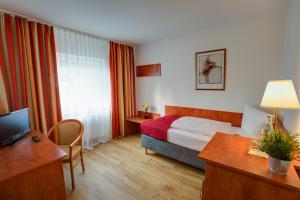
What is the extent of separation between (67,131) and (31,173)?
1.19 m

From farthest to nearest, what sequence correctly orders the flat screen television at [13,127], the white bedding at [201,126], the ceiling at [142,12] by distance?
the white bedding at [201,126] → the ceiling at [142,12] → the flat screen television at [13,127]

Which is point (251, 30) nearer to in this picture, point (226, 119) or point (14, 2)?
point (226, 119)

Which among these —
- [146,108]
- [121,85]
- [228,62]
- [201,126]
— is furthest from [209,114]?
[121,85]

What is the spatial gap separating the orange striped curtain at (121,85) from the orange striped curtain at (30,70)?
129cm

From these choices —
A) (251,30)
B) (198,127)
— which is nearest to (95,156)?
(198,127)

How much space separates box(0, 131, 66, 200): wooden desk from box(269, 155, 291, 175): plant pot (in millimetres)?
1801

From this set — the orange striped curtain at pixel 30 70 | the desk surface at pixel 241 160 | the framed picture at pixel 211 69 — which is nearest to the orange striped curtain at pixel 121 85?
the orange striped curtain at pixel 30 70

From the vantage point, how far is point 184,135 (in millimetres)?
2426

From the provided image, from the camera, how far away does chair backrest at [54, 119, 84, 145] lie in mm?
2449

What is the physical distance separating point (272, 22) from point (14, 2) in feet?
12.1

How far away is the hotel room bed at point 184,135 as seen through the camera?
233cm

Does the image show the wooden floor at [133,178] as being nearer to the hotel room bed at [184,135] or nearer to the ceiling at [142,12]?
the hotel room bed at [184,135]

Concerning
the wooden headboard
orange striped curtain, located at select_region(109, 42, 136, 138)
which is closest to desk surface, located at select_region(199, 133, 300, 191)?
the wooden headboard

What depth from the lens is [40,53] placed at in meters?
2.48
